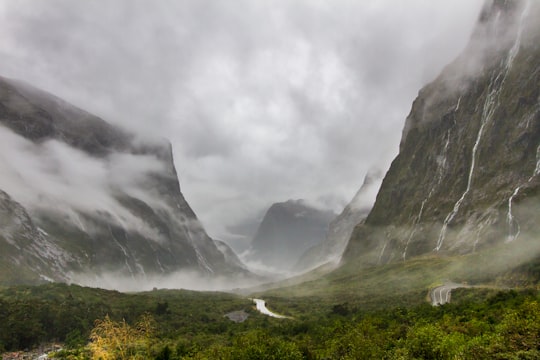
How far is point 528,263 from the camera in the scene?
113 m

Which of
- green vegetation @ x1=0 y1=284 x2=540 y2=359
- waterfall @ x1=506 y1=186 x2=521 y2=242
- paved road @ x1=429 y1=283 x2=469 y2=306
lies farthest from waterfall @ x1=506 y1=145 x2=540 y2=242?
green vegetation @ x1=0 y1=284 x2=540 y2=359

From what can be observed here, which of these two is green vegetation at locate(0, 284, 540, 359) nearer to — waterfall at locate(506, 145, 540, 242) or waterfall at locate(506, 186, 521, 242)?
waterfall at locate(506, 186, 521, 242)

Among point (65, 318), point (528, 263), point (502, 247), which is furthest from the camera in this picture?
point (502, 247)

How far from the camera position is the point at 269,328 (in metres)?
91.1

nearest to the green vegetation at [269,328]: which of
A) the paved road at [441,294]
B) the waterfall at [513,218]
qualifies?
the paved road at [441,294]

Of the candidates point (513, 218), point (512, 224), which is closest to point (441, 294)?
point (512, 224)

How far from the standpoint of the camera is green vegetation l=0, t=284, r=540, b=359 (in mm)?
33625

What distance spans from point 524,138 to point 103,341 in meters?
213

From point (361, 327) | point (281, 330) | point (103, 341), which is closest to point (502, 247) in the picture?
point (281, 330)

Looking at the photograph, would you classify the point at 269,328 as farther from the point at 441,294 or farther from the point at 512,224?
the point at 512,224

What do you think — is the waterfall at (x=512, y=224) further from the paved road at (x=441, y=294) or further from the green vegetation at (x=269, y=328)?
the green vegetation at (x=269, y=328)

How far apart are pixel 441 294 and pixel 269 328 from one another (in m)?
59.3

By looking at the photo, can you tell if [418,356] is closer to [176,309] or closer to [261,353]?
[261,353]

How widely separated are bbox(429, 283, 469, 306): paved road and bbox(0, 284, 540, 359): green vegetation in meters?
3.25
